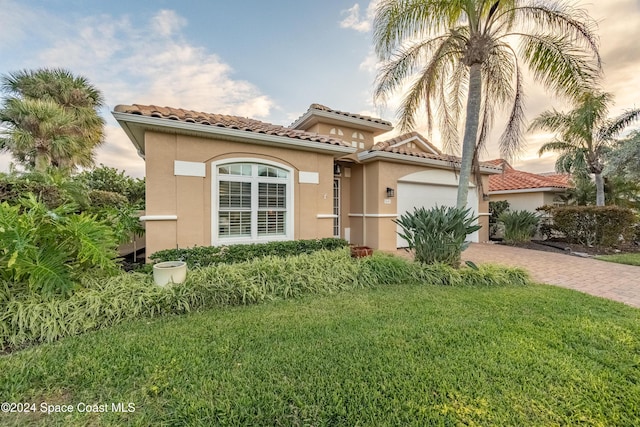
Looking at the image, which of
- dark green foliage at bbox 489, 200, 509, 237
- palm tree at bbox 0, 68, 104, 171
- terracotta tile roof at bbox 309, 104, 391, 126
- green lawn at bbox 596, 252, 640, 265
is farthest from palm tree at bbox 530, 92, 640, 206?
palm tree at bbox 0, 68, 104, 171

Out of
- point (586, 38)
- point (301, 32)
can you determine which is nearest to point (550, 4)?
point (586, 38)

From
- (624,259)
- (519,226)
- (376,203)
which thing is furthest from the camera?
(519,226)

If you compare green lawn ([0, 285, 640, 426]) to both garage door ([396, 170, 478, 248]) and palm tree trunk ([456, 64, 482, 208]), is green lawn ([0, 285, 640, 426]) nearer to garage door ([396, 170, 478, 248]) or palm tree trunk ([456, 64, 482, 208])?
palm tree trunk ([456, 64, 482, 208])

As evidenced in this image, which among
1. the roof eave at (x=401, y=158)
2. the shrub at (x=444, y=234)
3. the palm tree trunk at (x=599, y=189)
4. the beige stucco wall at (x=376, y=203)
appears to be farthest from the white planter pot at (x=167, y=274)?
the palm tree trunk at (x=599, y=189)

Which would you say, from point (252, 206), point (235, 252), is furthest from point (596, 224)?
point (235, 252)

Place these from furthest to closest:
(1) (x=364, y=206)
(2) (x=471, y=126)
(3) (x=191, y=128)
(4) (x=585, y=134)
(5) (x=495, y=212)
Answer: (5) (x=495, y=212) → (4) (x=585, y=134) → (1) (x=364, y=206) → (2) (x=471, y=126) → (3) (x=191, y=128)

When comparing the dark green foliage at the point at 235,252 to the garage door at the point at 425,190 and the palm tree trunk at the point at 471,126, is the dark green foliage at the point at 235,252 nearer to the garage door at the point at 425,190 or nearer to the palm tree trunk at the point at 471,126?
the palm tree trunk at the point at 471,126

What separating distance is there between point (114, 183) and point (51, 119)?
3503 mm

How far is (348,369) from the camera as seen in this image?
2.88m

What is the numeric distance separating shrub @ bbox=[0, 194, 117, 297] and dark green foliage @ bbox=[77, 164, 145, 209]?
9.65 metres

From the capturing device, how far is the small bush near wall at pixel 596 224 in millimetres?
10766

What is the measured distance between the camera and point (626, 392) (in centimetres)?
256

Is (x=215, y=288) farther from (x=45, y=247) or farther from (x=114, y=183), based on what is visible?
(x=114, y=183)

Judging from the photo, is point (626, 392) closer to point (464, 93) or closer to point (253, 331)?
point (253, 331)
